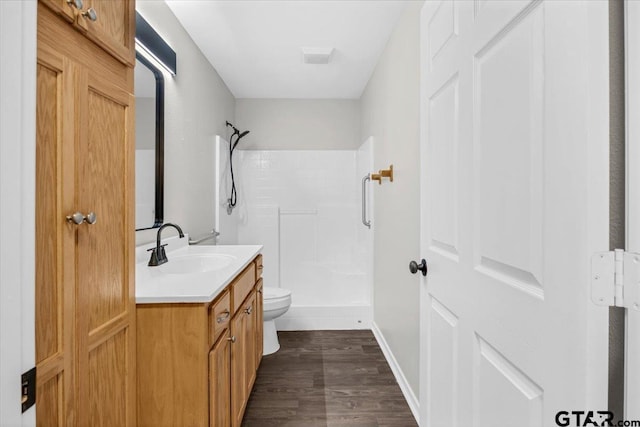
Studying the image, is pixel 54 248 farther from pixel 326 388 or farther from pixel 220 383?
pixel 326 388

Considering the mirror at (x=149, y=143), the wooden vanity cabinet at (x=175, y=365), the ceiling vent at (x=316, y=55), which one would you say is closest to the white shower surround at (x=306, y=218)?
the ceiling vent at (x=316, y=55)

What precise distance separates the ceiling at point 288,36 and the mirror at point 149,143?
1.74 ft

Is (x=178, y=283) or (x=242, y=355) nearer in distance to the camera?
(x=178, y=283)

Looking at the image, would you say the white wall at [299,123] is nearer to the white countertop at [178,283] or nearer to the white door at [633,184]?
the white countertop at [178,283]

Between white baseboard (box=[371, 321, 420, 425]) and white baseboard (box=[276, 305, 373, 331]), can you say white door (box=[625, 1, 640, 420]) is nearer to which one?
white baseboard (box=[371, 321, 420, 425])

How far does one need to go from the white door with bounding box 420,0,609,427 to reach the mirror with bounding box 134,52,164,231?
4.82ft

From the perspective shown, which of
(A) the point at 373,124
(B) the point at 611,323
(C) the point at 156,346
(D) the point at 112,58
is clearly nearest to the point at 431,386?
(B) the point at 611,323

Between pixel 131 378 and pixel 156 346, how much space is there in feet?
0.38

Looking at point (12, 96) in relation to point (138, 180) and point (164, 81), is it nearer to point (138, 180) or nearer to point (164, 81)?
point (138, 180)

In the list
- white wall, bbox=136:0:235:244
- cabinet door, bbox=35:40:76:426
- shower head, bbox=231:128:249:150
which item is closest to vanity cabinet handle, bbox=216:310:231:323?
cabinet door, bbox=35:40:76:426

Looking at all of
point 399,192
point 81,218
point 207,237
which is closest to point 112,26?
point 81,218

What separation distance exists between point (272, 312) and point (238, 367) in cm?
102

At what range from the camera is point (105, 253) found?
989 millimetres

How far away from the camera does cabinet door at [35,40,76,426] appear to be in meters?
0.74
